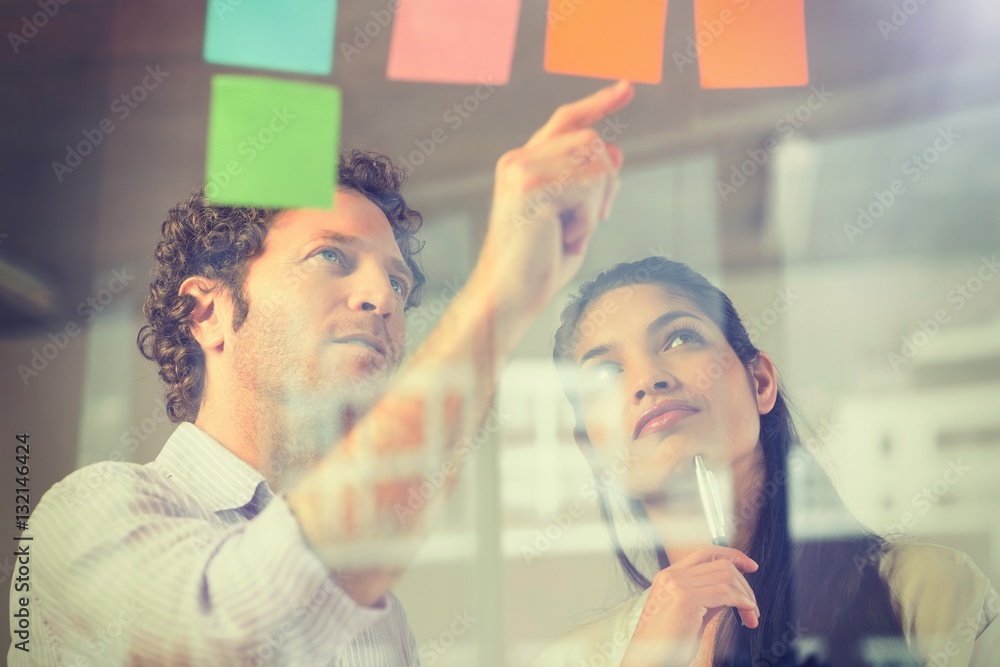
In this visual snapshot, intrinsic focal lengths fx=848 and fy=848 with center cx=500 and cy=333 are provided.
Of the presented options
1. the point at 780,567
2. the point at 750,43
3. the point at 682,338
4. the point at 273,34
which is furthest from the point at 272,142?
the point at 780,567

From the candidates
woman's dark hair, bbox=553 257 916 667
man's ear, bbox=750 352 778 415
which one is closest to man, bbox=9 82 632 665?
woman's dark hair, bbox=553 257 916 667

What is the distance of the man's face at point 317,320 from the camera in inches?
60.3

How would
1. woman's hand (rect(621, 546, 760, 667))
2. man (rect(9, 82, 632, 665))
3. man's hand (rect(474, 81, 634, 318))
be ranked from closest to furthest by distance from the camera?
man (rect(9, 82, 632, 665)) → woman's hand (rect(621, 546, 760, 667)) → man's hand (rect(474, 81, 634, 318))

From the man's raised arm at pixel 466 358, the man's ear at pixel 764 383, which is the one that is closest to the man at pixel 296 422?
the man's raised arm at pixel 466 358

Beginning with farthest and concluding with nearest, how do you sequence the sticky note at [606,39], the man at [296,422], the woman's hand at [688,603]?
the sticky note at [606,39]
the woman's hand at [688,603]
the man at [296,422]

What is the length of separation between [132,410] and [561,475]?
0.80 meters

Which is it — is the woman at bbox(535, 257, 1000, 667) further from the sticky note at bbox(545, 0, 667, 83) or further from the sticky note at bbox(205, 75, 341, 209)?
the sticky note at bbox(205, 75, 341, 209)

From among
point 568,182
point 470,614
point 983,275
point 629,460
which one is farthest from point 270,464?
point 983,275

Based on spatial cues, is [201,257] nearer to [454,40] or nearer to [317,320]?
[317,320]

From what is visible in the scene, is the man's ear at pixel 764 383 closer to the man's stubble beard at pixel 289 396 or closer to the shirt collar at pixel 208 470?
the man's stubble beard at pixel 289 396

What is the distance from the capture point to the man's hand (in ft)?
5.27

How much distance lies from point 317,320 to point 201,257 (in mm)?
260

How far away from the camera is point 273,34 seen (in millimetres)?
1689

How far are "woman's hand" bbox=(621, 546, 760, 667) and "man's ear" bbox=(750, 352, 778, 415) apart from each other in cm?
28
